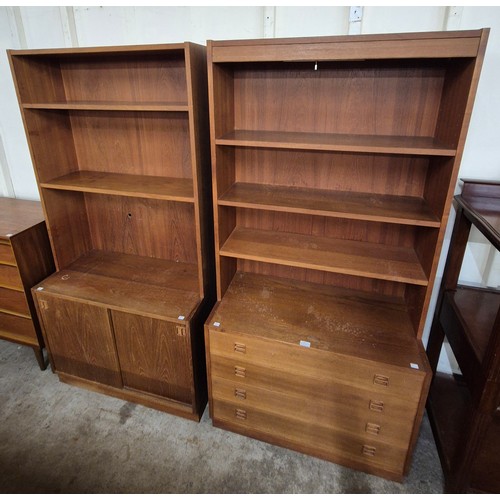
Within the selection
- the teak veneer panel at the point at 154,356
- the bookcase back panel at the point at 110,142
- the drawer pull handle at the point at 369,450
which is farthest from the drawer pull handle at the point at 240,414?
the bookcase back panel at the point at 110,142

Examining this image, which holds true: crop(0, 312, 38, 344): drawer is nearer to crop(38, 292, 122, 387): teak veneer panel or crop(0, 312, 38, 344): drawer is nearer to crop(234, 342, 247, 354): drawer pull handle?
crop(38, 292, 122, 387): teak veneer panel

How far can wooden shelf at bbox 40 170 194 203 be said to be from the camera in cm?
180

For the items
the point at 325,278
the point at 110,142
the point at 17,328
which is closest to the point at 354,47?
the point at 325,278

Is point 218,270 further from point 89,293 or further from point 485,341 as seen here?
point 485,341

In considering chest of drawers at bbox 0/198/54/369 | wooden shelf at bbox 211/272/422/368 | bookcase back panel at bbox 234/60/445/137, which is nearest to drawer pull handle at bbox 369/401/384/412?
wooden shelf at bbox 211/272/422/368

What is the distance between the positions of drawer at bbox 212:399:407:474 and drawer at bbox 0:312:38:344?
4.36ft

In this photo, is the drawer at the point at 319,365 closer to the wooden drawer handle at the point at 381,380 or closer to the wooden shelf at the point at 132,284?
the wooden drawer handle at the point at 381,380

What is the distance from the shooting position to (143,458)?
1873 mm

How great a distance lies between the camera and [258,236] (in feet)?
6.48

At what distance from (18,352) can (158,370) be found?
132cm

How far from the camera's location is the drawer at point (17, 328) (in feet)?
7.55

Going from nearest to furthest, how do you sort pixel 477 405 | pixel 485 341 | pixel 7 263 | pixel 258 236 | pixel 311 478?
pixel 477 405 < pixel 485 341 < pixel 311 478 < pixel 258 236 < pixel 7 263

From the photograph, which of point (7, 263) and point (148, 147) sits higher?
point (148, 147)

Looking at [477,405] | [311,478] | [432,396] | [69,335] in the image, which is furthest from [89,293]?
[432,396]
